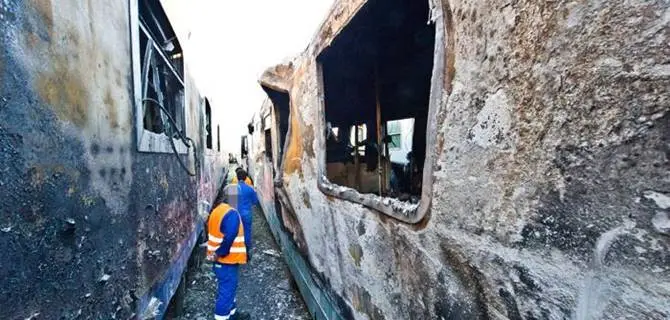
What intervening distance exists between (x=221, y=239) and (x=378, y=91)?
2329 mm

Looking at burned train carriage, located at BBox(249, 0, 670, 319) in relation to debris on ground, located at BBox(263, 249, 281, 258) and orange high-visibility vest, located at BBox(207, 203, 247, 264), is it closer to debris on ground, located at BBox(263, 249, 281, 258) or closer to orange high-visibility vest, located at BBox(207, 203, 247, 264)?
orange high-visibility vest, located at BBox(207, 203, 247, 264)

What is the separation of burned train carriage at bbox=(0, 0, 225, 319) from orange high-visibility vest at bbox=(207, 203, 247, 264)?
70 centimetres

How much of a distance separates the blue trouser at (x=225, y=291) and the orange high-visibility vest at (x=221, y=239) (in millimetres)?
85

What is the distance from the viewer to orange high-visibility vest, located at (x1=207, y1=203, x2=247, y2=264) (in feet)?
11.6

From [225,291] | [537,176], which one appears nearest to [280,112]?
[225,291]

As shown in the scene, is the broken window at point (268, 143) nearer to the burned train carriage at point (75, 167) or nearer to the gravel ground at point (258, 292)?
the gravel ground at point (258, 292)

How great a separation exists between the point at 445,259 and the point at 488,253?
0.86ft

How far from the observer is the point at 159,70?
13.2 ft

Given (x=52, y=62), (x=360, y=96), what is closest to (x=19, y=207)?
(x=52, y=62)

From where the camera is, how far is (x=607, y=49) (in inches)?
28.8

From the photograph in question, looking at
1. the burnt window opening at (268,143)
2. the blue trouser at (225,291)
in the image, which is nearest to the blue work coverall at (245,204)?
the blue trouser at (225,291)

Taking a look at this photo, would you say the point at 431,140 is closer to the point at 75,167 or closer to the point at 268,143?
the point at 75,167

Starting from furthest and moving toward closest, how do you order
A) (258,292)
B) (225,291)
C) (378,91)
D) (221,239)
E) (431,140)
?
1. (258,292)
2. (378,91)
3. (225,291)
4. (221,239)
5. (431,140)

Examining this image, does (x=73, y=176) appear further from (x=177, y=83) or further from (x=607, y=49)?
(x=177, y=83)
